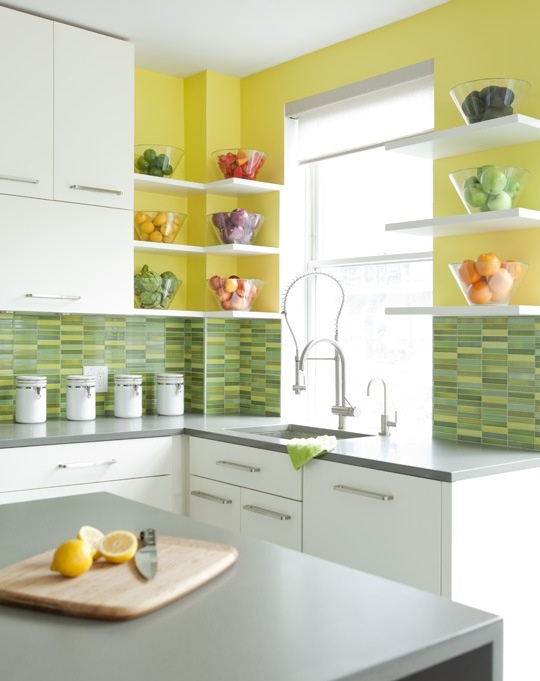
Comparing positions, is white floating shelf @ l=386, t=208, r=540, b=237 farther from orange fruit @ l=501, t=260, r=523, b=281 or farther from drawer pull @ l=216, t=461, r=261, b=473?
drawer pull @ l=216, t=461, r=261, b=473

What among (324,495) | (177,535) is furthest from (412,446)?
(177,535)

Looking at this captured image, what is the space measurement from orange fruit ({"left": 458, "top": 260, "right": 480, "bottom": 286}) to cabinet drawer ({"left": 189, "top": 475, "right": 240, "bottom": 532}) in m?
1.17

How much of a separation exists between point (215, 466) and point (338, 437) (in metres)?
0.51

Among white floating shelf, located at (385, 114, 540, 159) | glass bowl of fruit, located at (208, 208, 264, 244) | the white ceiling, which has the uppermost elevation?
the white ceiling

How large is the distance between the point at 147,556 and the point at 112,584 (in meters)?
0.13

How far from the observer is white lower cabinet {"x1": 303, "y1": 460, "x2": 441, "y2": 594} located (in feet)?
8.14

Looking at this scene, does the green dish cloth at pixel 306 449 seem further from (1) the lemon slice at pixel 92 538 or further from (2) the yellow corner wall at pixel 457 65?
(1) the lemon slice at pixel 92 538

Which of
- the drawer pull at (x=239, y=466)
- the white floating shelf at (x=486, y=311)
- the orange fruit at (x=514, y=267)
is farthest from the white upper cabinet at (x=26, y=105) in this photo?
the orange fruit at (x=514, y=267)

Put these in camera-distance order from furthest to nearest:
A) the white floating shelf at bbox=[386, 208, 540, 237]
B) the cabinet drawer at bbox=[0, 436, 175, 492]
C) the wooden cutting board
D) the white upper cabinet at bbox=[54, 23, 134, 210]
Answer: the white upper cabinet at bbox=[54, 23, 134, 210]
the cabinet drawer at bbox=[0, 436, 175, 492]
the white floating shelf at bbox=[386, 208, 540, 237]
the wooden cutting board

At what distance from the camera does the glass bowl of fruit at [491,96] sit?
2.79 metres

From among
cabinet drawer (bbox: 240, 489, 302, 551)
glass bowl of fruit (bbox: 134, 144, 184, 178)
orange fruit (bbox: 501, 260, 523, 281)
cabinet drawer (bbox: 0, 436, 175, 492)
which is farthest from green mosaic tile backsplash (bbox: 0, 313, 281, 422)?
orange fruit (bbox: 501, 260, 523, 281)

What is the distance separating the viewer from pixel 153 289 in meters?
3.80

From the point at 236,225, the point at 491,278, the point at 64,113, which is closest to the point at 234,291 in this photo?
the point at 236,225

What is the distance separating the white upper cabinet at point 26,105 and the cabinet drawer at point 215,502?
1316 millimetres
